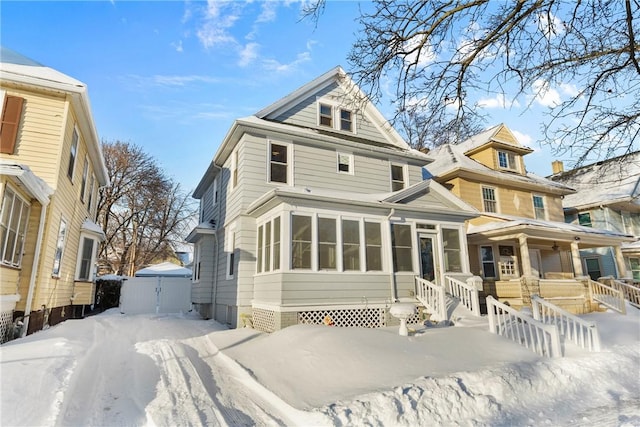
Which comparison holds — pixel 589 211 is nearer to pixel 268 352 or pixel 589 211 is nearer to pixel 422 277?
pixel 422 277

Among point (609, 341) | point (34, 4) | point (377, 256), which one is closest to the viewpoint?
point (34, 4)

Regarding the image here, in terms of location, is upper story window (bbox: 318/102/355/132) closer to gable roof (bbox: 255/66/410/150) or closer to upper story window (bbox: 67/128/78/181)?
gable roof (bbox: 255/66/410/150)

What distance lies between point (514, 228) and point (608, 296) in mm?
4894

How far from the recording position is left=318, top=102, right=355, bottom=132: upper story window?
13.4 metres

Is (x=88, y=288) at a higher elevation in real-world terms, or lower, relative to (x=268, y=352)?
higher

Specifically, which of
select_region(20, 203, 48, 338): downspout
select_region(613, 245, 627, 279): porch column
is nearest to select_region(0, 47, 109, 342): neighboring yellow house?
select_region(20, 203, 48, 338): downspout

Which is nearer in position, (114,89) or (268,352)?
(268,352)

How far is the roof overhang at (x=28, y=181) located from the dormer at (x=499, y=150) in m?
18.4

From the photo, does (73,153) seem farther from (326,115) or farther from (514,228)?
(514,228)

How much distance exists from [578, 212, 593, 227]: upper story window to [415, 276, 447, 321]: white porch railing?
18.1 metres

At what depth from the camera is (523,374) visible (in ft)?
17.8

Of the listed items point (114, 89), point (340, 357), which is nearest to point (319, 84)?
point (114, 89)

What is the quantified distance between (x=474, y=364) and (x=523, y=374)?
0.70 metres

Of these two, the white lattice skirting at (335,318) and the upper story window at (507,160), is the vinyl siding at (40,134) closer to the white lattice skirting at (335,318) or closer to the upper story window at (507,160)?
the white lattice skirting at (335,318)
